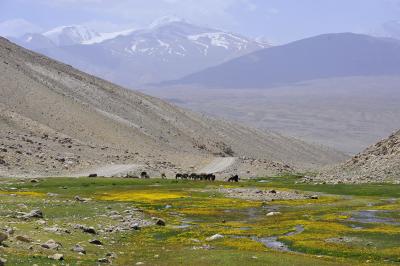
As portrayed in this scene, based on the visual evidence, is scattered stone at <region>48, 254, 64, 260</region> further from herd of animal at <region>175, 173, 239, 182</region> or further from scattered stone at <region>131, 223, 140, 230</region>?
herd of animal at <region>175, 173, 239, 182</region>

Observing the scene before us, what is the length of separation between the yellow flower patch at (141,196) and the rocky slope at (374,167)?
39049 millimetres

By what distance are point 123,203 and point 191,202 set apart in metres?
8.70

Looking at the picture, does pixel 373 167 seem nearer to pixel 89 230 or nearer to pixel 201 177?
pixel 201 177

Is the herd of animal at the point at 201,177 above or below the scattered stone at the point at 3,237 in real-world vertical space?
above

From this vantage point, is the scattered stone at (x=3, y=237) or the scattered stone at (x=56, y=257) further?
the scattered stone at (x=3, y=237)

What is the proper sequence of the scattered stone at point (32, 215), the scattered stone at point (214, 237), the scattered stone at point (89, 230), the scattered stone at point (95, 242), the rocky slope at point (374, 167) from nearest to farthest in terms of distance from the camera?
the scattered stone at point (95, 242) → the scattered stone at point (89, 230) → the scattered stone at point (32, 215) → the scattered stone at point (214, 237) → the rocky slope at point (374, 167)

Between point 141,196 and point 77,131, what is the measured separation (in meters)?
74.7

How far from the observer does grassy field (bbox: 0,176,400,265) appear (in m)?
37.5

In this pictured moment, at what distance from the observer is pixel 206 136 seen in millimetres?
198750

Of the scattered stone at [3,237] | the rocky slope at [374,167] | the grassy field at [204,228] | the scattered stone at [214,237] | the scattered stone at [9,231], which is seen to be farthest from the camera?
the rocky slope at [374,167]

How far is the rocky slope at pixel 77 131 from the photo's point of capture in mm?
116562

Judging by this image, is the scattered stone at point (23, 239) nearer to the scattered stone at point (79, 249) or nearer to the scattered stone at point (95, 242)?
the scattered stone at point (79, 249)

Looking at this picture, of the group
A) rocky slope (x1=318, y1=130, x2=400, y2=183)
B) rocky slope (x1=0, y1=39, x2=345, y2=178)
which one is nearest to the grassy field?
rocky slope (x1=318, y1=130, x2=400, y2=183)

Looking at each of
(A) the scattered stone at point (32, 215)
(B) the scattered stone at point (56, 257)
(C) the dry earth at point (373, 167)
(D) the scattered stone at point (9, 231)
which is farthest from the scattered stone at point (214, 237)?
(C) the dry earth at point (373, 167)
